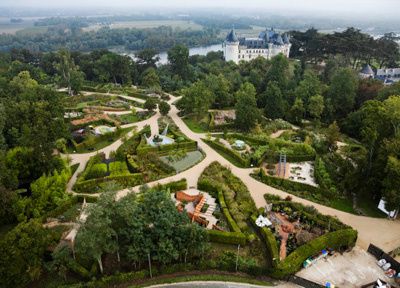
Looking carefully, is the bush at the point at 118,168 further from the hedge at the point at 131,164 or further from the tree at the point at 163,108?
the tree at the point at 163,108

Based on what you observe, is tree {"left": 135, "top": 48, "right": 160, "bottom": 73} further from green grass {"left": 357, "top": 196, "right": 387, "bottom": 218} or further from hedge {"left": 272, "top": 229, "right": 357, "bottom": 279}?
hedge {"left": 272, "top": 229, "right": 357, "bottom": 279}

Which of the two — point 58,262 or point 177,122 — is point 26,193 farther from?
point 177,122

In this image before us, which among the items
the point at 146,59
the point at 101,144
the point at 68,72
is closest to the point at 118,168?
the point at 101,144

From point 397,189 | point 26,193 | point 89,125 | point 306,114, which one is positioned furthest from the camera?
point 306,114

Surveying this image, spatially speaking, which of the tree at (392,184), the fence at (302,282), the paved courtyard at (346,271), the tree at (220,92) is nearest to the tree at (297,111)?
the tree at (220,92)

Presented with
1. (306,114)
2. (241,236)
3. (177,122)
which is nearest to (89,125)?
(177,122)

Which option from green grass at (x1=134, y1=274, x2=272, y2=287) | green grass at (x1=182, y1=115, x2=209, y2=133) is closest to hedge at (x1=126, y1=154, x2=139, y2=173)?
green grass at (x1=182, y1=115, x2=209, y2=133)
